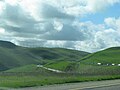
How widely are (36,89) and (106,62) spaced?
172591 mm

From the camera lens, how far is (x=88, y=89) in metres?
22.3

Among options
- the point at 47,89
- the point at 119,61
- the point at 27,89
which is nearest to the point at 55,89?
the point at 47,89

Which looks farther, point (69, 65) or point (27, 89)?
point (69, 65)

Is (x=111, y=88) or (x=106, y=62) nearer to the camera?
(x=111, y=88)

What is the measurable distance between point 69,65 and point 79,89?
172 metres

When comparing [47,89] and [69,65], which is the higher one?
[69,65]

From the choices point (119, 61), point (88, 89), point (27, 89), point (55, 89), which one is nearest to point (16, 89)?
point (27, 89)

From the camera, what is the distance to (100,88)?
23141 millimetres

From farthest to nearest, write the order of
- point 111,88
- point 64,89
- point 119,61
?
1. point 119,61
2. point 111,88
3. point 64,89

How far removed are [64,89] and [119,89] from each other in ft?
11.8

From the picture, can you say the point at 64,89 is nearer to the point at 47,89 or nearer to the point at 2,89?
the point at 47,89

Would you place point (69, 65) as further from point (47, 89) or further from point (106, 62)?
point (47, 89)

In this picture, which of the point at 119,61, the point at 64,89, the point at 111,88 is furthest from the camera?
the point at 119,61

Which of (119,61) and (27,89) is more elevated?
(119,61)
